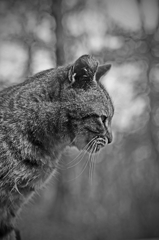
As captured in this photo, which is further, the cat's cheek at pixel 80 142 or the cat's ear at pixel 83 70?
the cat's cheek at pixel 80 142

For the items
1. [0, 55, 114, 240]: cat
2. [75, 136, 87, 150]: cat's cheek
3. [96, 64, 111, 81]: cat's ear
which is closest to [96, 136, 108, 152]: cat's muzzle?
[0, 55, 114, 240]: cat

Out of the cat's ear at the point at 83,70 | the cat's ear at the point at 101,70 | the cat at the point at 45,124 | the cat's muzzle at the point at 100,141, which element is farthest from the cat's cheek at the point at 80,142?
the cat's ear at the point at 101,70

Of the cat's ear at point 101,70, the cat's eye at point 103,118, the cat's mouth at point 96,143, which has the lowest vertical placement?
the cat's mouth at point 96,143

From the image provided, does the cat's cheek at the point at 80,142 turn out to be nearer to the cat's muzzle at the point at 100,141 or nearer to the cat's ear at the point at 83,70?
the cat's muzzle at the point at 100,141

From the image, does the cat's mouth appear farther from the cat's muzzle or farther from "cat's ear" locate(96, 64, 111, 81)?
"cat's ear" locate(96, 64, 111, 81)

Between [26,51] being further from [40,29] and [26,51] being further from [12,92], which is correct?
[12,92]

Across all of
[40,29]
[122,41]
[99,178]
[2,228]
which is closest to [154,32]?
[122,41]

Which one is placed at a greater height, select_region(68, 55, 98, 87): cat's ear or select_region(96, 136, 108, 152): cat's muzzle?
select_region(68, 55, 98, 87): cat's ear
